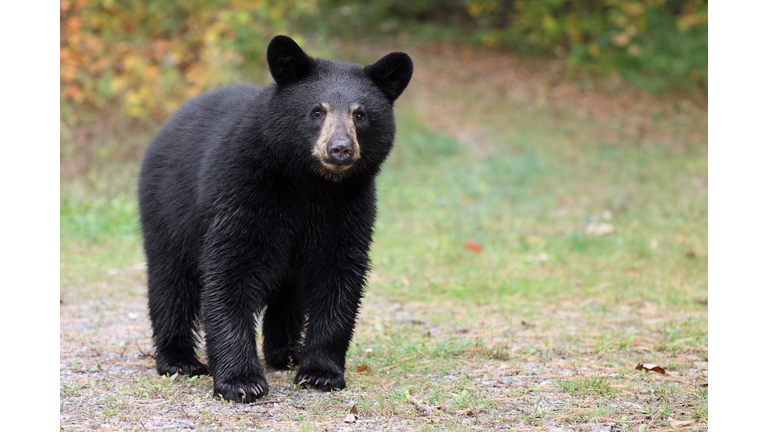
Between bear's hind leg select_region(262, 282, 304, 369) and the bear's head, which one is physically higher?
the bear's head

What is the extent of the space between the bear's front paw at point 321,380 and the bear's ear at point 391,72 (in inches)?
60.5

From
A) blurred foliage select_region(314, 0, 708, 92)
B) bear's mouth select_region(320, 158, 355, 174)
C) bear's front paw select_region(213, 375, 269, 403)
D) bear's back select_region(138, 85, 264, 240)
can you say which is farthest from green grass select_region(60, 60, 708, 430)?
blurred foliage select_region(314, 0, 708, 92)

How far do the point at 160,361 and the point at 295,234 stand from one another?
1.21m

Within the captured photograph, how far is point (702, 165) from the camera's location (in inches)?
483

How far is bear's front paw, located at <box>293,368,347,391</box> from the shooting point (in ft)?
13.9

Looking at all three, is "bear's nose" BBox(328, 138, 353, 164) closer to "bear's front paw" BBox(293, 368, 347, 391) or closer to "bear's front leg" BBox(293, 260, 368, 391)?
"bear's front leg" BBox(293, 260, 368, 391)

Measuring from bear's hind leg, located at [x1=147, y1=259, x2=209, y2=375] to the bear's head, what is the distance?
1.18m

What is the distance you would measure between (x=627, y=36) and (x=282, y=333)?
48.0ft

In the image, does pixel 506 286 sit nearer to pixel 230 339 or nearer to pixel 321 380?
pixel 321 380

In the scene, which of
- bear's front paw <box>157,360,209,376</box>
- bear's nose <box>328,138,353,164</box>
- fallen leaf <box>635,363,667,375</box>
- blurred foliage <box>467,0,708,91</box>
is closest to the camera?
bear's nose <box>328,138,353,164</box>

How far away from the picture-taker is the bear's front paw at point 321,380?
4246mm

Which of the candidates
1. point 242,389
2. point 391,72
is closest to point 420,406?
point 242,389

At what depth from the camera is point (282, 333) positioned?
191 inches

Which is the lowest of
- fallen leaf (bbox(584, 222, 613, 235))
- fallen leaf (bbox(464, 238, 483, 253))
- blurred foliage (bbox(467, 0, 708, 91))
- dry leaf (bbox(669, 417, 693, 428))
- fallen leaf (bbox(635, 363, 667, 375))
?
dry leaf (bbox(669, 417, 693, 428))
